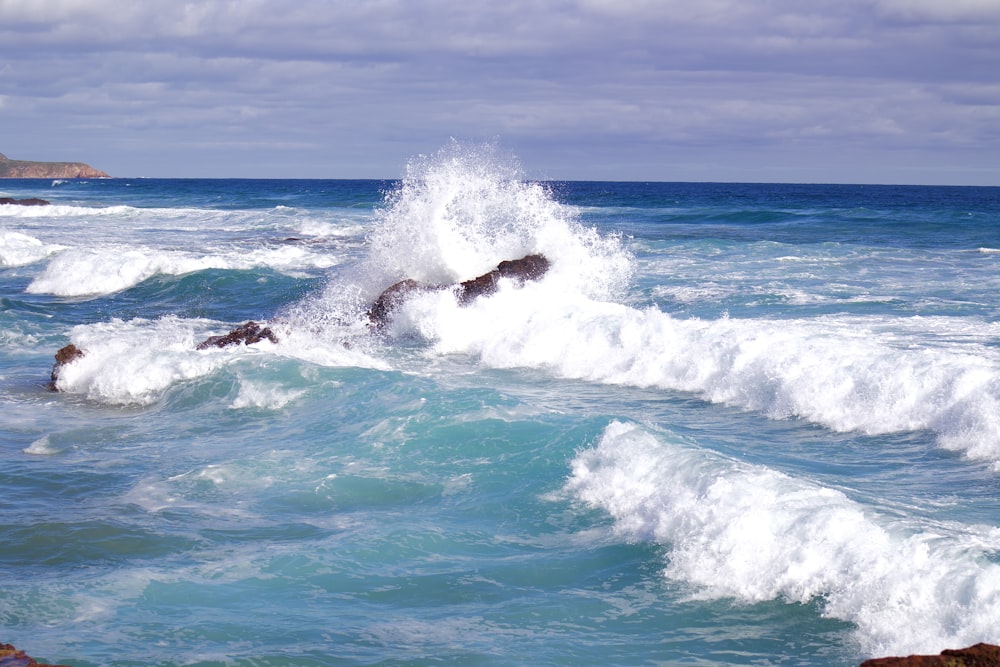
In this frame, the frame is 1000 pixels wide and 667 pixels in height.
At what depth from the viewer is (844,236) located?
31734mm

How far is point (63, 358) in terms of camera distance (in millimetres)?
10773

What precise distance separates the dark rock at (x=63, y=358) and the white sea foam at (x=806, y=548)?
628cm

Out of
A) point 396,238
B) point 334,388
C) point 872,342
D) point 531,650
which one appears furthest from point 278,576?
point 396,238

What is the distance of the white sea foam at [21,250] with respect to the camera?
2419 centimetres

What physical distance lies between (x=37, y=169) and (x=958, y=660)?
151 m

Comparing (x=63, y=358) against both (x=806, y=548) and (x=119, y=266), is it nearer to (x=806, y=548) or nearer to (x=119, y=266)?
(x=806, y=548)

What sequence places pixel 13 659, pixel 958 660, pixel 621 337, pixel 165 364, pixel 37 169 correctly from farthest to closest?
1. pixel 37 169
2. pixel 621 337
3. pixel 165 364
4. pixel 13 659
5. pixel 958 660

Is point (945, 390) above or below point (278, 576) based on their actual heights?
above

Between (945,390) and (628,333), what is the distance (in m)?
3.95

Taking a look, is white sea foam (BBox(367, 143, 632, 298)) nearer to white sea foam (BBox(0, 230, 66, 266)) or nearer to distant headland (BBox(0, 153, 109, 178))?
white sea foam (BBox(0, 230, 66, 266))

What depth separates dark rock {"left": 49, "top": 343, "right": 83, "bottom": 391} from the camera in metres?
10.6

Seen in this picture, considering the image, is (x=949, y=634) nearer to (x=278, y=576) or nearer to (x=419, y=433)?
(x=278, y=576)

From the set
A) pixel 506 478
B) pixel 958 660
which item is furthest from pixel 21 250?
pixel 958 660

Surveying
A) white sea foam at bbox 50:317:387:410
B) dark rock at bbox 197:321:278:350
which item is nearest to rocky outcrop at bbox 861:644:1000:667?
white sea foam at bbox 50:317:387:410
